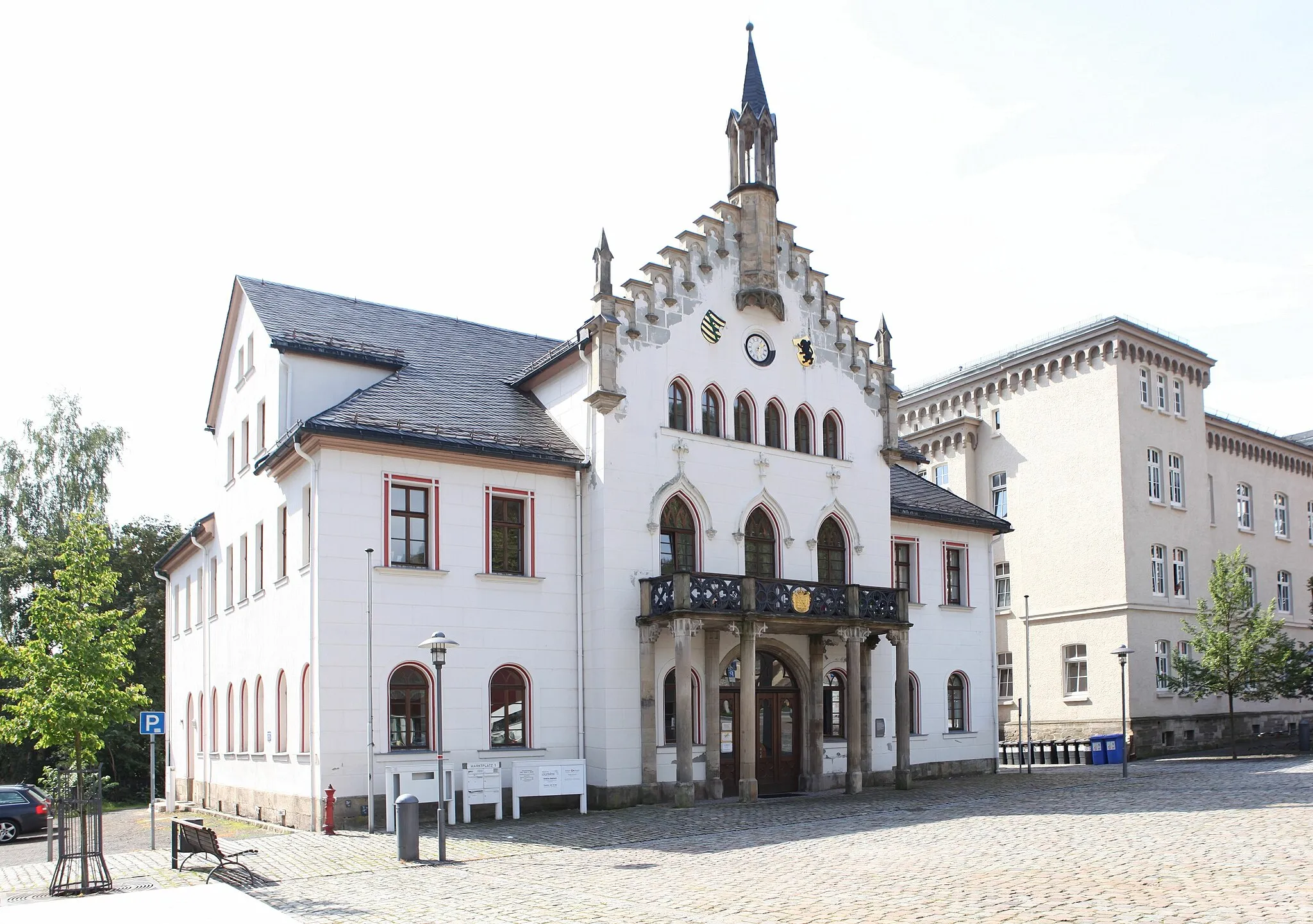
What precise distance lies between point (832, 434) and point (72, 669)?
721 inches

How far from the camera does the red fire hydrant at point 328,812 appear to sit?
21.2 meters

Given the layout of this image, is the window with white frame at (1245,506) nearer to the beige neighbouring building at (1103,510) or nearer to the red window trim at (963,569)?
the beige neighbouring building at (1103,510)

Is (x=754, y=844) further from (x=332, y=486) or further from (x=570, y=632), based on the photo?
(x=332, y=486)

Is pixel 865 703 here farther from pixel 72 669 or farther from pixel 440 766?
pixel 72 669

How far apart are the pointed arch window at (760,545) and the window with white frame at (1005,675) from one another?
58.4 ft

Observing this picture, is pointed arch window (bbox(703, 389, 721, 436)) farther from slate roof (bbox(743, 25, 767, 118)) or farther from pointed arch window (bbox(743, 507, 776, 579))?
slate roof (bbox(743, 25, 767, 118))

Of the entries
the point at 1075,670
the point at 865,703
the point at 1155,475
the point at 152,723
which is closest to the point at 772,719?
the point at 865,703

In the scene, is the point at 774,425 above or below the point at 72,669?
above

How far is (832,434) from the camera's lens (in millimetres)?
30000

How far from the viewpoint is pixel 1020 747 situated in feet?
117

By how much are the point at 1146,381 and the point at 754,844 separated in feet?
95.5

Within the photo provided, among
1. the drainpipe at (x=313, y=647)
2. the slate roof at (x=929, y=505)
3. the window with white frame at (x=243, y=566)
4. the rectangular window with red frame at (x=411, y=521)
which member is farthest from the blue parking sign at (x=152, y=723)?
Result: the slate roof at (x=929, y=505)

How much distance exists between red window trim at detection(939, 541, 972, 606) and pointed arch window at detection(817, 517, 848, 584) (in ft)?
13.9

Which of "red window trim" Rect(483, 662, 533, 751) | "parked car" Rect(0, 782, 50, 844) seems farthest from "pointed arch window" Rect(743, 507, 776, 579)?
"parked car" Rect(0, 782, 50, 844)
